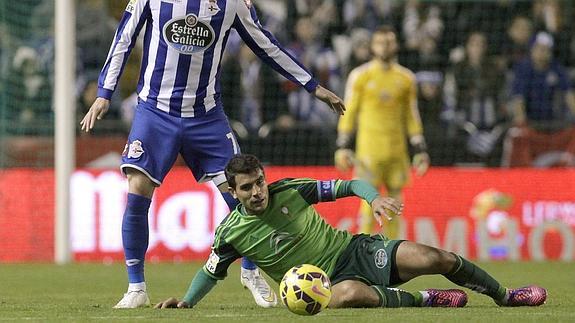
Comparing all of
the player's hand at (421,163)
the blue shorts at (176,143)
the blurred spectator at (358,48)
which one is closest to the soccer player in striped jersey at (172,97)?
the blue shorts at (176,143)

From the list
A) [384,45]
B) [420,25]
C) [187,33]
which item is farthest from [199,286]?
[420,25]

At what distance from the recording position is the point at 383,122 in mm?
14273

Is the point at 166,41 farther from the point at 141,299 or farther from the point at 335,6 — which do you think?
the point at 335,6

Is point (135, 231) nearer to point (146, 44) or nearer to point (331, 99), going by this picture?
point (146, 44)

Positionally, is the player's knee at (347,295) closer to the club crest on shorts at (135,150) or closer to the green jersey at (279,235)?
the green jersey at (279,235)

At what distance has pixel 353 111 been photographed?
1427 cm

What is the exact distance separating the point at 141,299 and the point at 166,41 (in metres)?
1.67

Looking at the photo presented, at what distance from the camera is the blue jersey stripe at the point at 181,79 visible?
888 centimetres

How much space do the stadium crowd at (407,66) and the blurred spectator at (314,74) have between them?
18 mm

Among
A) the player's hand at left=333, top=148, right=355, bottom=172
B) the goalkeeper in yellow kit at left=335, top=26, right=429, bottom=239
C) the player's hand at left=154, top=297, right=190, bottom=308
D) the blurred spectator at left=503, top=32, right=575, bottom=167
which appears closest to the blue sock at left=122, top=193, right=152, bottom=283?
the player's hand at left=154, top=297, right=190, bottom=308

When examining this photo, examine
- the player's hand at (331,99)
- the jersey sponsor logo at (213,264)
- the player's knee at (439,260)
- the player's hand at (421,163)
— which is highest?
the player's hand at (331,99)

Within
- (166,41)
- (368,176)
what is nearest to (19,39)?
(368,176)

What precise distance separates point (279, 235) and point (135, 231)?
3.57 ft

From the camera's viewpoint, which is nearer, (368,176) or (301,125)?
(368,176)
